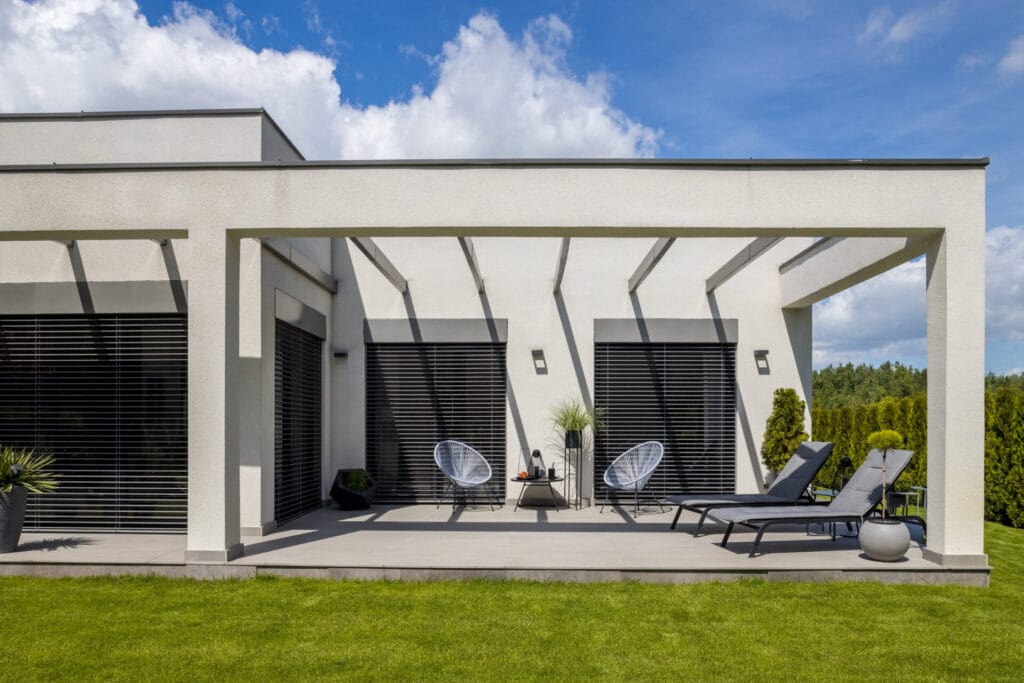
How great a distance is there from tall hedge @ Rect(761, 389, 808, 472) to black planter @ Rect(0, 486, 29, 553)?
928 centimetres

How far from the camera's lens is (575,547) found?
7.23 m

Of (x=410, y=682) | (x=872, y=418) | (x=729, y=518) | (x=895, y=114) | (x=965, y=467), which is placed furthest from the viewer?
(x=872, y=418)

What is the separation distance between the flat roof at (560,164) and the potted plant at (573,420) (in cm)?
501

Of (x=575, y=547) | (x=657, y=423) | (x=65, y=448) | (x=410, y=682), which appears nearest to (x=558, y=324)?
(x=657, y=423)

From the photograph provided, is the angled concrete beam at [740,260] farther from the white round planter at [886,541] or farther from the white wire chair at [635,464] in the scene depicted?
the white round planter at [886,541]

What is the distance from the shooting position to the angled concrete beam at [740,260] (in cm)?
875

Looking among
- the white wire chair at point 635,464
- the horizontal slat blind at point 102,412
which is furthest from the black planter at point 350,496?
the white wire chair at point 635,464

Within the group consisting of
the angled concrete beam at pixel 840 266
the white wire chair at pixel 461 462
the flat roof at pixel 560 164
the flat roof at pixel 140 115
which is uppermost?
the flat roof at pixel 140 115

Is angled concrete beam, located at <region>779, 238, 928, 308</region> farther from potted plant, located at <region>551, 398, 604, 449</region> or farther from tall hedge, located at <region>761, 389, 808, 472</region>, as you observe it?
potted plant, located at <region>551, 398, 604, 449</region>

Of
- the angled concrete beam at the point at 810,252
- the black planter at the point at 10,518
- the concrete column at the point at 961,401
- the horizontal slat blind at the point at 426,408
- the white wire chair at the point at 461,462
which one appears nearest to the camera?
the concrete column at the point at 961,401

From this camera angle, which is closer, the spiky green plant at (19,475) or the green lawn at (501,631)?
the green lawn at (501,631)

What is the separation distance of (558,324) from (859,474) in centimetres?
487

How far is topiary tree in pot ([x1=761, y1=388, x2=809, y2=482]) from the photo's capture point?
35.0 ft

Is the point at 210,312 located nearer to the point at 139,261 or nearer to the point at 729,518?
the point at 139,261
